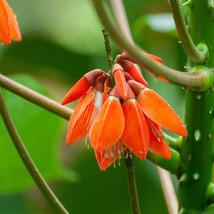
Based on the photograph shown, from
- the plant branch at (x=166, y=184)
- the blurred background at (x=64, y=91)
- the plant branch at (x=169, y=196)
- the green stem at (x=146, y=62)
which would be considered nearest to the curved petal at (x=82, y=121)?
the green stem at (x=146, y=62)

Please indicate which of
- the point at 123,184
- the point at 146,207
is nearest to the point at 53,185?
the point at 123,184

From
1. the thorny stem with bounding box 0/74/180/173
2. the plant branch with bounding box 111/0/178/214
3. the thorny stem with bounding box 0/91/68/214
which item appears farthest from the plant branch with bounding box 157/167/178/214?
the thorny stem with bounding box 0/91/68/214

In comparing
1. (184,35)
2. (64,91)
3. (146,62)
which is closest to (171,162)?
(184,35)

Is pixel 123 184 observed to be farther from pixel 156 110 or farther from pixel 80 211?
pixel 156 110

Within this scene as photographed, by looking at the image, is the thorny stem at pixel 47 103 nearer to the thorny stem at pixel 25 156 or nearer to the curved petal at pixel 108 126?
the thorny stem at pixel 25 156

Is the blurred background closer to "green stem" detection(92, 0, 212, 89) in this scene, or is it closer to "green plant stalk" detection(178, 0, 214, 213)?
"green plant stalk" detection(178, 0, 214, 213)

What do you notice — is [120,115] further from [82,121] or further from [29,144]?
[29,144]
